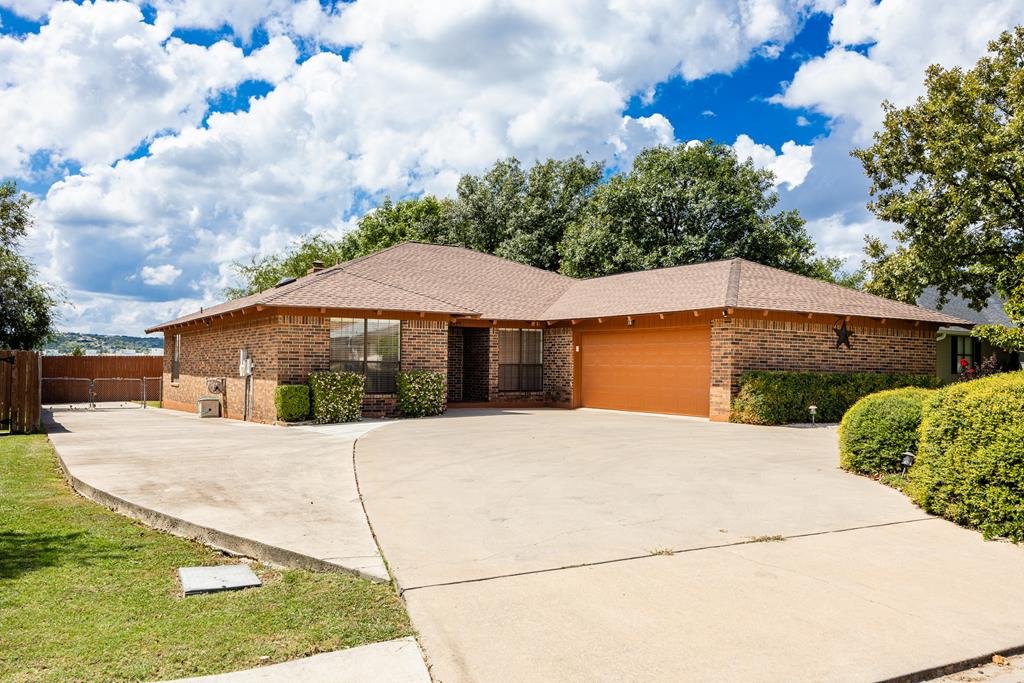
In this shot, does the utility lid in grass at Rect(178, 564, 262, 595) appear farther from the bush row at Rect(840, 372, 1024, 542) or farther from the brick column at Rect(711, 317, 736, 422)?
the brick column at Rect(711, 317, 736, 422)

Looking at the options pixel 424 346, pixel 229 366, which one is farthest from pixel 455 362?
pixel 229 366

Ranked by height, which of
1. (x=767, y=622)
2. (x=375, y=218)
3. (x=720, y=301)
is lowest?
(x=767, y=622)

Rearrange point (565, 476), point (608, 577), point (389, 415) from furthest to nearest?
1. point (389, 415)
2. point (565, 476)
3. point (608, 577)

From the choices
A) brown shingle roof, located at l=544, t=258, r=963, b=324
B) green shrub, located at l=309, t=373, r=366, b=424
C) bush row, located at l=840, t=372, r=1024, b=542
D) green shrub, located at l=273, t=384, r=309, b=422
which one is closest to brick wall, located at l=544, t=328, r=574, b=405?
brown shingle roof, located at l=544, t=258, r=963, b=324

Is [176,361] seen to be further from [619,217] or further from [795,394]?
[795,394]

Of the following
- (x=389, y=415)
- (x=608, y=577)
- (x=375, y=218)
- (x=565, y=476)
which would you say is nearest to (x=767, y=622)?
(x=608, y=577)

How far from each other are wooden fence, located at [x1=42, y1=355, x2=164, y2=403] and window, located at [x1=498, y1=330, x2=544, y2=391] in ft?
51.4

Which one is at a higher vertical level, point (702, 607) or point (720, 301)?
point (720, 301)

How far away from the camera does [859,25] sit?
20016 mm

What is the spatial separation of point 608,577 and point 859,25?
20565 millimetres

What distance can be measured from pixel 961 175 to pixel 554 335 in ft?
46.4

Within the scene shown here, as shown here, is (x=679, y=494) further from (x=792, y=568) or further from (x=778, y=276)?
(x=778, y=276)

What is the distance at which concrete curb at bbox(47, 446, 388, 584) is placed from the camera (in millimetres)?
5070

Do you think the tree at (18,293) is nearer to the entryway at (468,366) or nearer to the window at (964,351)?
the entryway at (468,366)
